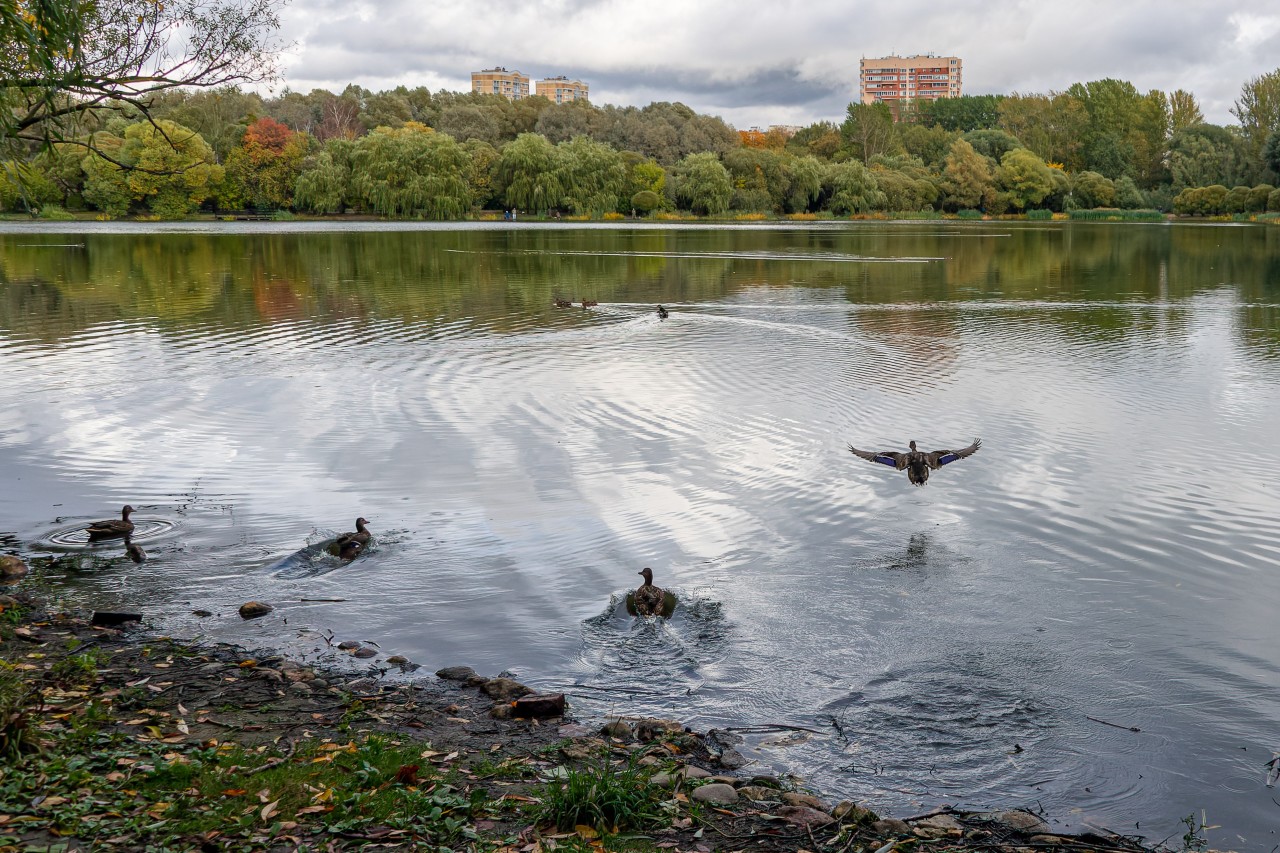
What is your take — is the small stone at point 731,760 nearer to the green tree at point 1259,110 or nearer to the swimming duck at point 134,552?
the swimming duck at point 134,552

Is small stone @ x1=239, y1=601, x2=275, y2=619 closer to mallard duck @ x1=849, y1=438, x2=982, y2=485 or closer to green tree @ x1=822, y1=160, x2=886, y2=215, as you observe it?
mallard duck @ x1=849, y1=438, x2=982, y2=485

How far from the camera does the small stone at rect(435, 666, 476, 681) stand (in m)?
8.80

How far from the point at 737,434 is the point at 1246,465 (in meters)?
7.48

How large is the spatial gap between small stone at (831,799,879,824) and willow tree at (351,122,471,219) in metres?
99.3

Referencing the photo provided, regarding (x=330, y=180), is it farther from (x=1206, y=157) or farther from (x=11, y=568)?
(x=1206, y=157)

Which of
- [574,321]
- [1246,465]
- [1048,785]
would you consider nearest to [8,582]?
[1048,785]

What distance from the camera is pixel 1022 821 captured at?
6.78 m

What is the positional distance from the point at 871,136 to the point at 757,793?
16835cm

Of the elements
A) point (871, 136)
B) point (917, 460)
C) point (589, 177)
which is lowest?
point (917, 460)

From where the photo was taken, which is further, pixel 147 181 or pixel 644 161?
pixel 644 161

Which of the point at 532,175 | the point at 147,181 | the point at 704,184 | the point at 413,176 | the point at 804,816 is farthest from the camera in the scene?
the point at 704,184

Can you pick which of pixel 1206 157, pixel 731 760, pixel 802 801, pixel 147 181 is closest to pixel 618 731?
pixel 731 760

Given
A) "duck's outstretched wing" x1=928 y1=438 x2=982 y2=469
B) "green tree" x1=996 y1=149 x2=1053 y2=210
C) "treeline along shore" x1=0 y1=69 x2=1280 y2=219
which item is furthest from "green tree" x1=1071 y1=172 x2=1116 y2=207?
"duck's outstretched wing" x1=928 y1=438 x2=982 y2=469

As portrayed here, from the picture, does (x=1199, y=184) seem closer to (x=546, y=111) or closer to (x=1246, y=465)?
(x=546, y=111)
